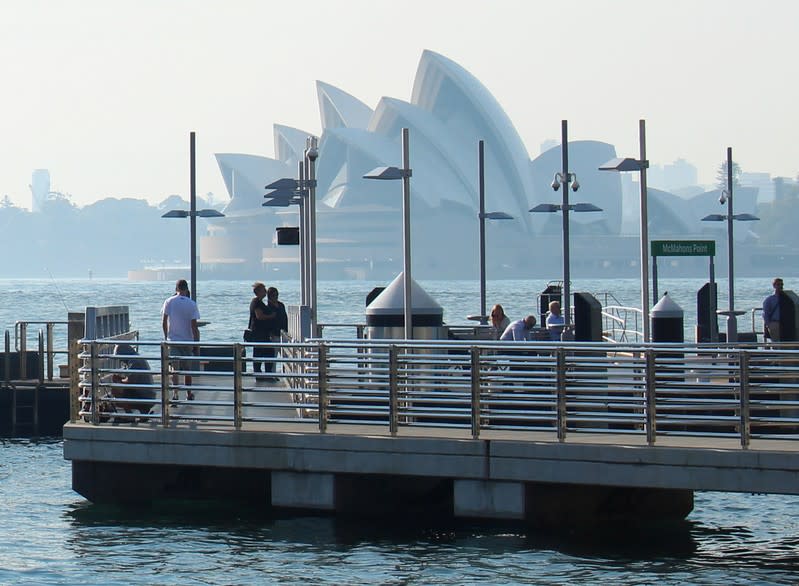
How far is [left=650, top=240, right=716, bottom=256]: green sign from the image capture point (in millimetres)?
19906

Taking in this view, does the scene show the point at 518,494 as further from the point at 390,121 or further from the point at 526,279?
the point at 526,279

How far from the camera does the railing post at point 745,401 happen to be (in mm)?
14109

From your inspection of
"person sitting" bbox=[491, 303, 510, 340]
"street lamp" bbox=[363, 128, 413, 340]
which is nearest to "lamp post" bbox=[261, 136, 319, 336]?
"street lamp" bbox=[363, 128, 413, 340]

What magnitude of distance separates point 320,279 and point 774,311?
169 m

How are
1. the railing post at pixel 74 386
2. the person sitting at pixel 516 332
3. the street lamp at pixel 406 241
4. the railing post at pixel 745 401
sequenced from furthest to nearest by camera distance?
the person sitting at pixel 516 332
the street lamp at pixel 406 241
the railing post at pixel 74 386
the railing post at pixel 745 401

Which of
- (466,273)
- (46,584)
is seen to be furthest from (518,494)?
(466,273)

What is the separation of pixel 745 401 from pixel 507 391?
2.70 meters

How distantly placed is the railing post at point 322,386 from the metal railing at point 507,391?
1 cm

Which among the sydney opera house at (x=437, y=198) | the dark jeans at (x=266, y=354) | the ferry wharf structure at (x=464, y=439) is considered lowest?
the ferry wharf structure at (x=464, y=439)

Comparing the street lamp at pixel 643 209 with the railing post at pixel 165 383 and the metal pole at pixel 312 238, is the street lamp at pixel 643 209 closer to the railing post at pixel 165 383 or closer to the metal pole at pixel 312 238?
the metal pole at pixel 312 238

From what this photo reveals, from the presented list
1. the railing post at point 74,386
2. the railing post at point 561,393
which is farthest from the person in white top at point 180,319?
the railing post at point 561,393

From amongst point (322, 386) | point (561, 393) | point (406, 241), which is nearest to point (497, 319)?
point (406, 241)

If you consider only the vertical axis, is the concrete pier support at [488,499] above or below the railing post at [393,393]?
below

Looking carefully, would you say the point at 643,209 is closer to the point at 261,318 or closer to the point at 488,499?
the point at 261,318
